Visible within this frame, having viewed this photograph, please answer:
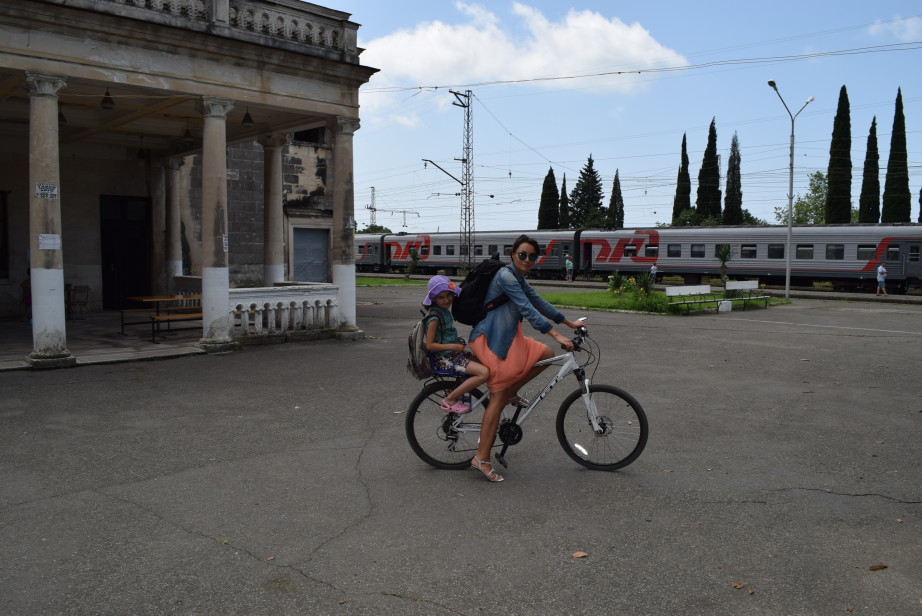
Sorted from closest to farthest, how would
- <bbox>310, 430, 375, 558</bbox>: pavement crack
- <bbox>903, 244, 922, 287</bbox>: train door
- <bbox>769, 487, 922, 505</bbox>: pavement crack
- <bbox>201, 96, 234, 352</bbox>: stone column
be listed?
<bbox>310, 430, 375, 558</bbox>: pavement crack, <bbox>769, 487, 922, 505</bbox>: pavement crack, <bbox>201, 96, 234, 352</bbox>: stone column, <bbox>903, 244, 922, 287</bbox>: train door

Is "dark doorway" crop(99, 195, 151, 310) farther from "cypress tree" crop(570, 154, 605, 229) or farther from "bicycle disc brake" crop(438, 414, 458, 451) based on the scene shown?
"cypress tree" crop(570, 154, 605, 229)

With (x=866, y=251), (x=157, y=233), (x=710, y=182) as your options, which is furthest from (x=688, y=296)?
(x=710, y=182)

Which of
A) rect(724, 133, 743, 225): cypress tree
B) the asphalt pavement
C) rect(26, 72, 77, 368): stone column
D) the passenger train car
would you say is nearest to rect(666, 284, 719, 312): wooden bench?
the passenger train car

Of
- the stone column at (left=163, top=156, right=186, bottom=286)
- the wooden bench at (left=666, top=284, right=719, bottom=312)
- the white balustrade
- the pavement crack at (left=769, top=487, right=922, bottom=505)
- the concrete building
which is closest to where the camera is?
the pavement crack at (left=769, top=487, right=922, bottom=505)

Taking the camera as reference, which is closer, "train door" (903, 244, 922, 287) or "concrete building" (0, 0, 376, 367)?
"concrete building" (0, 0, 376, 367)

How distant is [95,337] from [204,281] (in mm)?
2669

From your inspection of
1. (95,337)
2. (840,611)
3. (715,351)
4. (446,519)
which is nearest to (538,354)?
(446,519)

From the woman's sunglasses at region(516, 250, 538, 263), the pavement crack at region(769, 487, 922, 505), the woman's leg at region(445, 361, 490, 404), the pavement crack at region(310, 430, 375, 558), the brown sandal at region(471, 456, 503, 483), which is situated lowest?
the pavement crack at region(310, 430, 375, 558)

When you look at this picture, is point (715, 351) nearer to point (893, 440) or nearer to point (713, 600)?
point (893, 440)

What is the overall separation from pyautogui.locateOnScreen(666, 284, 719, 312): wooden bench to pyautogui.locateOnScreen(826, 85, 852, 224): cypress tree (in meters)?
35.8

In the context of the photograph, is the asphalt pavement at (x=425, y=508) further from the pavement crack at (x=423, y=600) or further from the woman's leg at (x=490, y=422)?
the woman's leg at (x=490, y=422)

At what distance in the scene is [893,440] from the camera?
6.45m

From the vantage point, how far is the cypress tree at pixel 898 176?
5016cm

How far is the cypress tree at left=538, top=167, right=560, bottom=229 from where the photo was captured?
8281 centimetres
